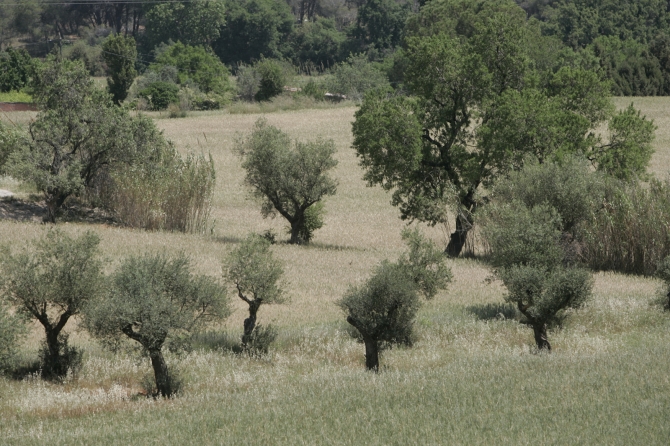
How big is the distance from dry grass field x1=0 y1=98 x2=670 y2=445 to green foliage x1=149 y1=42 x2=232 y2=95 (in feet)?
239

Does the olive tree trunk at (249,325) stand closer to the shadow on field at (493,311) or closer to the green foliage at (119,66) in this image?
the shadow on field at (493,311)

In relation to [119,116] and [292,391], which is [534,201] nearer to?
[292,391]

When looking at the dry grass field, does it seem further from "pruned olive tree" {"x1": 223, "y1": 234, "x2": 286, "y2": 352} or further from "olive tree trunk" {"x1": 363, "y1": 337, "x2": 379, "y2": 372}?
"pruned olive tree" {"x1": 223, "y1": 234, "x2": 286, "y2": 352}

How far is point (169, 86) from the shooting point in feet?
279

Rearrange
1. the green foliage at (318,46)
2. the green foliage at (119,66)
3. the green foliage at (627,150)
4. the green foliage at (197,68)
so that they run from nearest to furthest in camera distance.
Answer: the green foliage at (627,150), the green foliage at (119,66), the green foliage at (197,68), the green foliage at (318,46)

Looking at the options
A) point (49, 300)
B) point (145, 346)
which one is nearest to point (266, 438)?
point (145, 346)

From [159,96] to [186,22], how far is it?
72.6 meters

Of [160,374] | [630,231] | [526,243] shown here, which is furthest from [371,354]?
[630,231]

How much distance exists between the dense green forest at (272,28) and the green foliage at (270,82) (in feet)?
37.5

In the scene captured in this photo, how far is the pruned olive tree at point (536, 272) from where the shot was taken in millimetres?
18609

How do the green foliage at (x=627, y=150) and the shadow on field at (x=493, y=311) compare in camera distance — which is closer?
the shadow on field at (x=493, y=311)

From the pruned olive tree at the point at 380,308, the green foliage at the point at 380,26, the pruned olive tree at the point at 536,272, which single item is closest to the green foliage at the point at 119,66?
the green foliage at the point at 380,26

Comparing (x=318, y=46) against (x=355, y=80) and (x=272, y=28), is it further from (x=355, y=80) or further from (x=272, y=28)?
(x=355, y=80)

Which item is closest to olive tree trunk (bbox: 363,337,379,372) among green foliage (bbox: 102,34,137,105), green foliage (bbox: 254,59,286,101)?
green foliage (bbox: 102,34,137,105)
